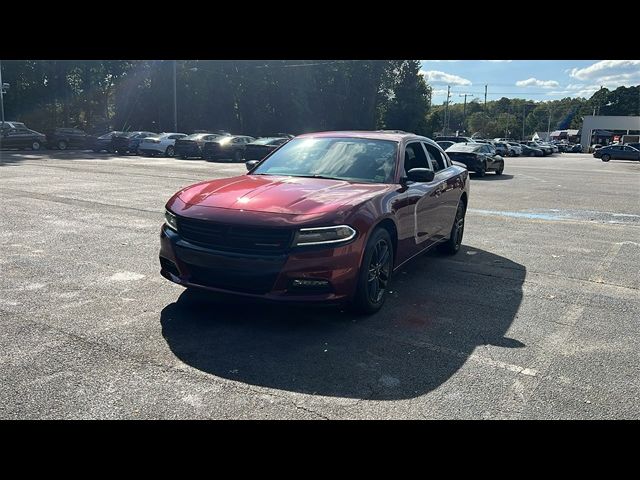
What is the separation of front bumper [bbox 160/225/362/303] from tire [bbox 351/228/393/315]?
0.13 metres

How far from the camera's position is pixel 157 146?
104ft

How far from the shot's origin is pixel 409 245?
18.8ft

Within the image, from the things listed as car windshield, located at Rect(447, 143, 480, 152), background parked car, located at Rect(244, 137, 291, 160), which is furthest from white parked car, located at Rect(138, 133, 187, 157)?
car windshield, located at Rect(447, 143, 480, 152)

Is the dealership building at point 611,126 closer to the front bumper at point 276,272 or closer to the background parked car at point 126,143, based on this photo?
the background parked car at point 126,143

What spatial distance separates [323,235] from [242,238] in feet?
2.08

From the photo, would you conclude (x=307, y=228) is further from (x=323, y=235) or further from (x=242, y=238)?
(x=242, y=238)

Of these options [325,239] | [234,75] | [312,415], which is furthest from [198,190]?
[234,75]

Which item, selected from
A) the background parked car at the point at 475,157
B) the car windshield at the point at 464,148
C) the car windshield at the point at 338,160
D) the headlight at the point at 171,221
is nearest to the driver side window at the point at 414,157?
the car windshield at the point at 338,160

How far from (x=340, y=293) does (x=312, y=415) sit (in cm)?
138

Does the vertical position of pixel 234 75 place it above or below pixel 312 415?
above

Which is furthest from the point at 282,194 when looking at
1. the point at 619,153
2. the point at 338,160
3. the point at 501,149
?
the point at 619,153
